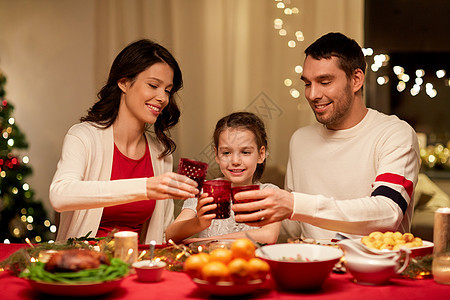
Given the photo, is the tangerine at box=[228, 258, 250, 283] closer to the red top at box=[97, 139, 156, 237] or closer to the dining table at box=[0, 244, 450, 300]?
the dining table at box=[0, 244, 450, 300]

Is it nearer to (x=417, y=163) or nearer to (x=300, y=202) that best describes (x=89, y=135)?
(x=300, y=202)

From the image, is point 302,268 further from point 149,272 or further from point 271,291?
point 149,272

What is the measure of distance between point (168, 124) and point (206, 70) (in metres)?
1.68

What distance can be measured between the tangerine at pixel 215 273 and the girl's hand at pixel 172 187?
0.47 m

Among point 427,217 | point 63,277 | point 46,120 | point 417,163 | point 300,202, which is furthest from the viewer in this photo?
point 46,120

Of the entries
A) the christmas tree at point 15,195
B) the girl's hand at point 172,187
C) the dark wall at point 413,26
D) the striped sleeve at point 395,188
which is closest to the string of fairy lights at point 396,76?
the dark wall at point 413,26

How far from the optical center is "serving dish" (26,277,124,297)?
1.38 metres

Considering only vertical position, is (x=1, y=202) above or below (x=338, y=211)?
below

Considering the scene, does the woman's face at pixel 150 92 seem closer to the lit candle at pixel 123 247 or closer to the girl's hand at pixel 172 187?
the girl's hand at pixel 172 187

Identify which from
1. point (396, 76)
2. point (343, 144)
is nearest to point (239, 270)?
point (343, 144)

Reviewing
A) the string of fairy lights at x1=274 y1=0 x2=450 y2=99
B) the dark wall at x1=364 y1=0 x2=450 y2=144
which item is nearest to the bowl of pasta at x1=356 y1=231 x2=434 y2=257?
the string of fairy lights at x1=274 y1=0 x2=450 y2=99

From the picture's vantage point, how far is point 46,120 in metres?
4.98

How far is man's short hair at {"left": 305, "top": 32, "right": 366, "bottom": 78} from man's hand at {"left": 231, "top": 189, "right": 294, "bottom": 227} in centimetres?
102

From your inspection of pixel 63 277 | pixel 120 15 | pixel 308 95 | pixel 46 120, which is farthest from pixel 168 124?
pixel 46 120
